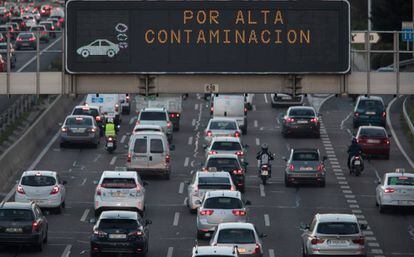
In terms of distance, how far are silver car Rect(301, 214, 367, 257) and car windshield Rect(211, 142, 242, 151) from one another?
914 inches

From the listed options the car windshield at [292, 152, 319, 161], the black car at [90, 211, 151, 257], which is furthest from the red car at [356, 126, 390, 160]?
the black car at [90, 211, 151, 257]

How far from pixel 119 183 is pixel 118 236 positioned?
8721 mm

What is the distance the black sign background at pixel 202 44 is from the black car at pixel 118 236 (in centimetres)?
437

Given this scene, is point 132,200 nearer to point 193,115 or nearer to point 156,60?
point 156,60

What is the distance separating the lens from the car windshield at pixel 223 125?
78.1 meters

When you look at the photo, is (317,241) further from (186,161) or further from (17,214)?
(186,161)

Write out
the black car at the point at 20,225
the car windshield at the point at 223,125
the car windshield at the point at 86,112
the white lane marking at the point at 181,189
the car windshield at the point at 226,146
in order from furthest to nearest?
the car windshield at the point at 86,112
the car windshield at the point at 223,125
the car windshield at the point at 226,146
the white lane marking at the point at 181,189
the black car at the point at 20,225

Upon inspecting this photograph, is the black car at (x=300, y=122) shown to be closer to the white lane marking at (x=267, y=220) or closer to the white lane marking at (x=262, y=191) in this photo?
the white lane marking at (x=262, y=191)

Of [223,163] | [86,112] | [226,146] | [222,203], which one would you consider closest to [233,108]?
[86,112]

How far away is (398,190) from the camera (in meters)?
58.4

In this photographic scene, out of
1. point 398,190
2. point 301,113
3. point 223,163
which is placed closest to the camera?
point 398,190

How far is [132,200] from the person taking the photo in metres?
57.0

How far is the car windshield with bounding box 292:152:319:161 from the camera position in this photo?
214ft

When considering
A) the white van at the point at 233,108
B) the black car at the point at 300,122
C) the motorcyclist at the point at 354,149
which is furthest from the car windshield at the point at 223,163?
the white van at the point at 233,108
